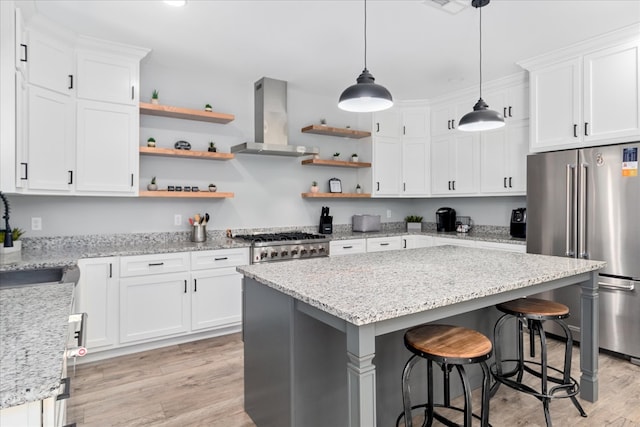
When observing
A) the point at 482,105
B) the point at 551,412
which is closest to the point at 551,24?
the point at 482,105

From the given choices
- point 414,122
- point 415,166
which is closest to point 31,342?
point 415,166

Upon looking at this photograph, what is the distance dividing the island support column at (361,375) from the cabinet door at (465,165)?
143 inches

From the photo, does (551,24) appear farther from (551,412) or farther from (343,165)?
(551,412)

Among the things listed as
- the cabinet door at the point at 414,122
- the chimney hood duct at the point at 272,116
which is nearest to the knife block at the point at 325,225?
the chimney hood duct at the point at 272,116

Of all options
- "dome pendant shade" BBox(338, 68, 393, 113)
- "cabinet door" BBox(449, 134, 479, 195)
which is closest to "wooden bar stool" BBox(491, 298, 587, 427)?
"dome pendant shade" BBox(338, 68, 393, 113)

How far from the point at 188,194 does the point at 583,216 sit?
3617 millimetres

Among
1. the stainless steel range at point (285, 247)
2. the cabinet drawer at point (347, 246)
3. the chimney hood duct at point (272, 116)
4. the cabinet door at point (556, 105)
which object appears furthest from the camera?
the cabinet drawer at point (347, 246)

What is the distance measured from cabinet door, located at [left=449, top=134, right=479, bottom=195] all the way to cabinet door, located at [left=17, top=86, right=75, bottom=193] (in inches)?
162

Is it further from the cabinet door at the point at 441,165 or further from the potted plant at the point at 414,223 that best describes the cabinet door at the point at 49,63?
the potted plant at the point at 414,223

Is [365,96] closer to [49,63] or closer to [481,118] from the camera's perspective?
[481,118]

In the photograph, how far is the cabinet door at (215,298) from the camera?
11.0 ft

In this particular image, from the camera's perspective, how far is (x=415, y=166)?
5008 mm

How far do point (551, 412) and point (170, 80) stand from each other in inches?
167

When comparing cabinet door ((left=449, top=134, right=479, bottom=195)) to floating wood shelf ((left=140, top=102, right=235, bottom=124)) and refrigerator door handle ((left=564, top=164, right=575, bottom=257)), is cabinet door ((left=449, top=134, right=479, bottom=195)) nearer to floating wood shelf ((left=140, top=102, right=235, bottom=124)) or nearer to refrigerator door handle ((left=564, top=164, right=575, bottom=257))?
refrigerator door handle ((left=564, top=164, right=575, bottom=257))
